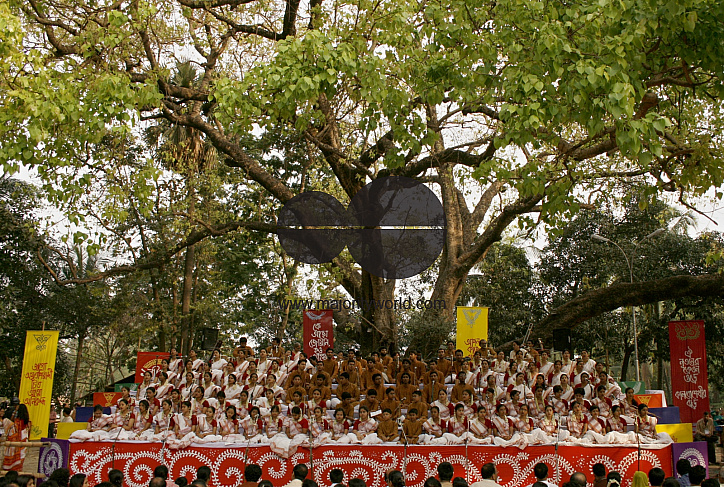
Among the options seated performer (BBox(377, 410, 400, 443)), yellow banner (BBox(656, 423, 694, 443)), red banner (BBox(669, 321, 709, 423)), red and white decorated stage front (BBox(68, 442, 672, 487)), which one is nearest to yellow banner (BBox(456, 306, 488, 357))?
red banner (BBox(669, 321, 709, 423))

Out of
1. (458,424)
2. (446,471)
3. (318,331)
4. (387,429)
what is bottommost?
(446,471)

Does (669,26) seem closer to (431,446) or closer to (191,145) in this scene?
(431,446)

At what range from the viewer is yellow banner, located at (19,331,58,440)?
524 inches

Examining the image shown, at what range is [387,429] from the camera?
9867 millimetres

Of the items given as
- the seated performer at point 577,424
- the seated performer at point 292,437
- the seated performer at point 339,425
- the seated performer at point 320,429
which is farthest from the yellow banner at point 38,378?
the seated performer at point 577,424

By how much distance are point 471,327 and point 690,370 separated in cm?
469

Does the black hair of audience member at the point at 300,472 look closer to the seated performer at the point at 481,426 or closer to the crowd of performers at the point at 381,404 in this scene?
the crowd of performers at the point at 381,404

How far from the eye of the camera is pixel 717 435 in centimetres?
1365

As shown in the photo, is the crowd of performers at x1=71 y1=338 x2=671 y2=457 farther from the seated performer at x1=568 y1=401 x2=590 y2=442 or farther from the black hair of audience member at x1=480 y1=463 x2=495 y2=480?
the black hair of audience member at x1=480 y1=463 x2=495 y2=480

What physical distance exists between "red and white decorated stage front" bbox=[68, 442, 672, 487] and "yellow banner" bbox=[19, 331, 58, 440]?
15.8 ft

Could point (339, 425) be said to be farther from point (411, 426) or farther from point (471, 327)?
point (471, 327)

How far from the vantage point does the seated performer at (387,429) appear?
974 centimetres

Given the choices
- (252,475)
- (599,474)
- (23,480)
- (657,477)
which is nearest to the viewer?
(23,480)

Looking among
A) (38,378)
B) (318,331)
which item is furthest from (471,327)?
(38,378)
